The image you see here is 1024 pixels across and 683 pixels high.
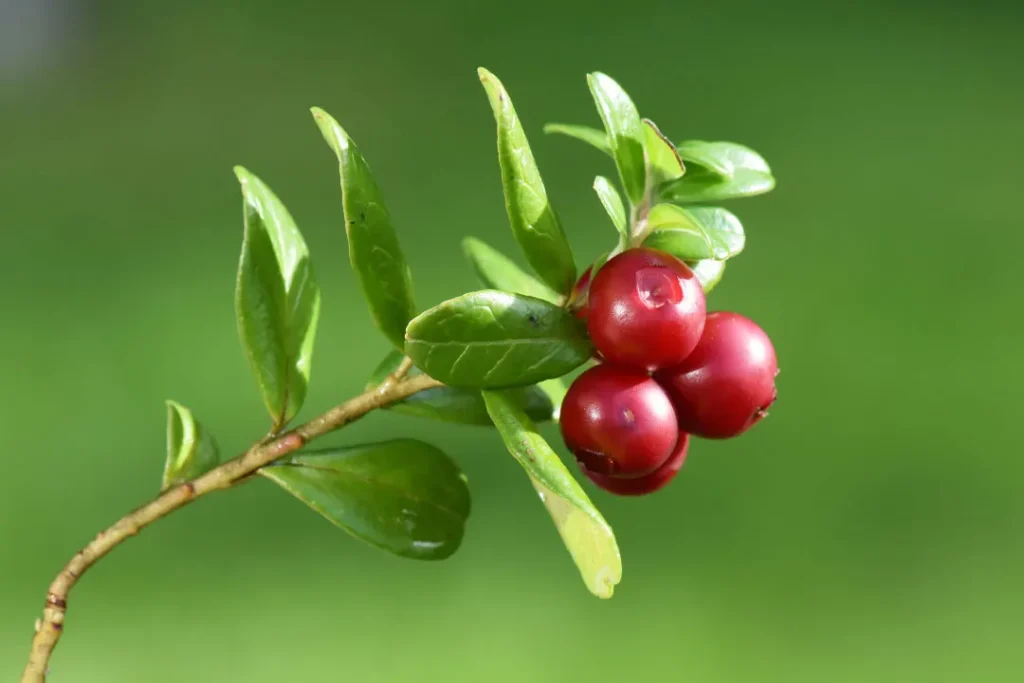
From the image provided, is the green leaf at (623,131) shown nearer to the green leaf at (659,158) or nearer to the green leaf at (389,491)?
the green leaf at (659,158)

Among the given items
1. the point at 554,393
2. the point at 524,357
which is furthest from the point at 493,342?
the point at 554,393

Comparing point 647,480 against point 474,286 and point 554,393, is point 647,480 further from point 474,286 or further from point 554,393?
point 474,286

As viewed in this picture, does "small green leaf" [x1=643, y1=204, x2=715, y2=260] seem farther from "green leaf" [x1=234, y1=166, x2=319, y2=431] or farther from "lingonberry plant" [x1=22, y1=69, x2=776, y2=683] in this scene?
"green leaf" [x1=234, y1=166, x2=319, y2=431]

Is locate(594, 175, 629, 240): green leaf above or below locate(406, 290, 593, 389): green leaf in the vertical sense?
above

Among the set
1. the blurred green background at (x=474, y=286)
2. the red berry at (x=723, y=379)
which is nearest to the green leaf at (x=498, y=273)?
the red berry at (x=723, y=379)

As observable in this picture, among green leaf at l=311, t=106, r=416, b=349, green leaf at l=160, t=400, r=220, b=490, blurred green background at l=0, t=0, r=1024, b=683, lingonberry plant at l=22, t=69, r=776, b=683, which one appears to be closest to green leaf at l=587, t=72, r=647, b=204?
lingonberry plant at l=22, t=69, r=776, b=683
